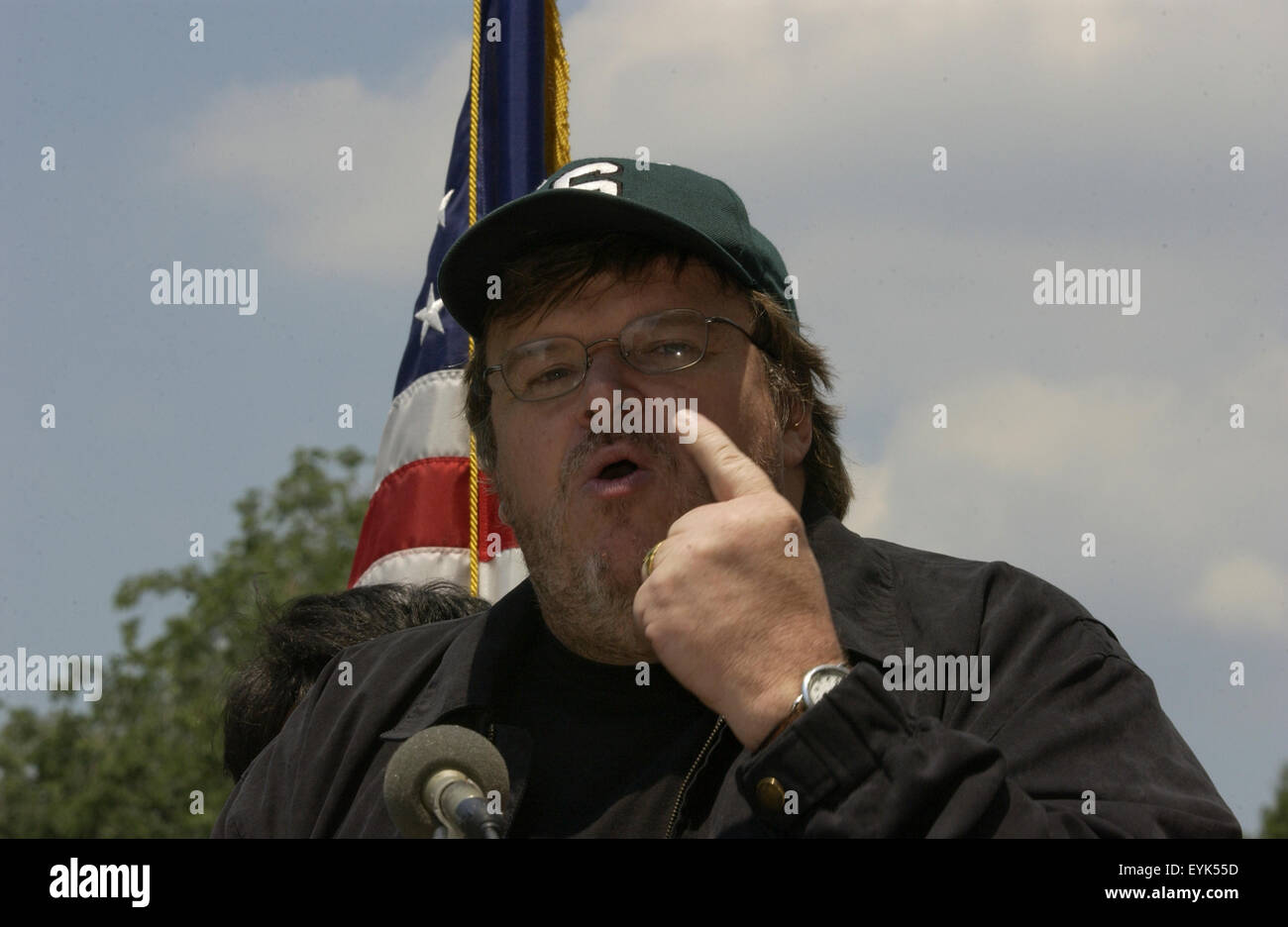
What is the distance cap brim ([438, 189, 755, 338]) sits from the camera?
119 inches

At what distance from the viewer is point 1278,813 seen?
38.5m

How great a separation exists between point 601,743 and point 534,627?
0.42m

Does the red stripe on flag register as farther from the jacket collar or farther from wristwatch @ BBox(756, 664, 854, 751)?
wristwatch @ BBox(756, 664, 854, 751)

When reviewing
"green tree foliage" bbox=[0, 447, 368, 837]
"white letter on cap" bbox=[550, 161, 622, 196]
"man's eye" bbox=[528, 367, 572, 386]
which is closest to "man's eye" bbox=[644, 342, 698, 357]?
"man's eye" bbox=[528, 367, 572, 386]

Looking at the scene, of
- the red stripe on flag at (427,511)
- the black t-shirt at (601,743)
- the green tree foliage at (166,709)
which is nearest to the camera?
the black t-shirt at (601,743)

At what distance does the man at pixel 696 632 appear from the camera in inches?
87.4

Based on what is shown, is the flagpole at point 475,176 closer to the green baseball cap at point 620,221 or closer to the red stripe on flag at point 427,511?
the red stripe on flag at point 427,511

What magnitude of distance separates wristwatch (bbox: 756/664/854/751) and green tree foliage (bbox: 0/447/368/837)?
20699 mm

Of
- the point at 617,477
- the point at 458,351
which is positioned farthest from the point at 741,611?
the point at 458,351

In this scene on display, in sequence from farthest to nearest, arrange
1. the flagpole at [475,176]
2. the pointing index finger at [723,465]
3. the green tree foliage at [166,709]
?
the green tree foliage at [166,709]
the flagpole at [475,176]
the pointing index finger at [723,465]

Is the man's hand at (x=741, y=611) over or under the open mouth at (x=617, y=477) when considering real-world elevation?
under

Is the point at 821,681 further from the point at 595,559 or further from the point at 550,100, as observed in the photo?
the point at 550,100

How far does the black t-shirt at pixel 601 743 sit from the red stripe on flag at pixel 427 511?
2563 millimetres

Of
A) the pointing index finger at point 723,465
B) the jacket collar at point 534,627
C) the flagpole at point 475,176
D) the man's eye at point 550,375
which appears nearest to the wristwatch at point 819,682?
the pointing index finger at point 723,465
